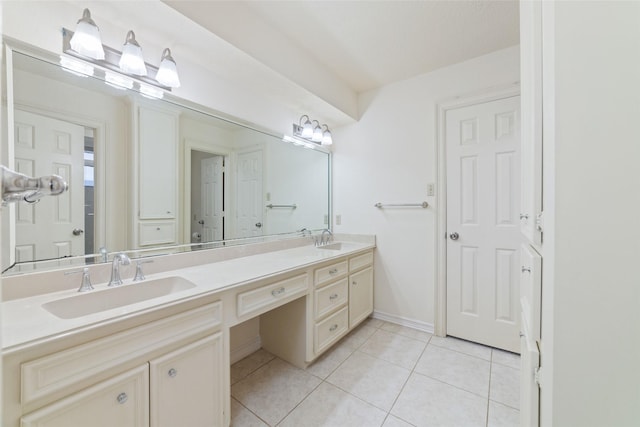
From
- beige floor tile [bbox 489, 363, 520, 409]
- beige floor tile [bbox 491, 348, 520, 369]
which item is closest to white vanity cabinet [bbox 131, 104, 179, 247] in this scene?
beige floor tile [bbox 489, 363, 520, 409]

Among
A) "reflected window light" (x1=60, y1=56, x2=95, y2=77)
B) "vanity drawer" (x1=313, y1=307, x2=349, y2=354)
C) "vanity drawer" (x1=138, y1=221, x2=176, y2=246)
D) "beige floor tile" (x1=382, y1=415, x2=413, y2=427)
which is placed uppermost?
"reflected window light" (x1=60, y1=56, x2=95, y2=77)

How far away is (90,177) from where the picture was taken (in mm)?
1238

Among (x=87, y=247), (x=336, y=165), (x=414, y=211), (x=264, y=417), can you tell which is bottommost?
(x=264, y=417)

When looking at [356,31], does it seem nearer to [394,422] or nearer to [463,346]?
[394,422]

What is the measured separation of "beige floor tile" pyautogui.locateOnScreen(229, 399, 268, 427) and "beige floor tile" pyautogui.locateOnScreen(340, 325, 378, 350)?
0.91 m

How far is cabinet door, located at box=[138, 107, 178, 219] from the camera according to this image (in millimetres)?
1419

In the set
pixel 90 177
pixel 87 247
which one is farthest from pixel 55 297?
pixel 90 177

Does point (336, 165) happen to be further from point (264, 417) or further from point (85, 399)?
point (85, 399)

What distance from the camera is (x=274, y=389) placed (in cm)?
159

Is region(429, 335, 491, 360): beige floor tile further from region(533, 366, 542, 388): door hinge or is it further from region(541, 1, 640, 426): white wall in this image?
region(541, 1, 640, 426): white wall

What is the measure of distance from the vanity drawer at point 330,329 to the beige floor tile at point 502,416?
3.28ft

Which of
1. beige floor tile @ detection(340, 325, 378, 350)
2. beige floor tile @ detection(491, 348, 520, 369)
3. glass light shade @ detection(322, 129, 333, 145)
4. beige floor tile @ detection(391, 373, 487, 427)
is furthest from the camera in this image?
glass light shade @ detection(322, 129, 333, 145)

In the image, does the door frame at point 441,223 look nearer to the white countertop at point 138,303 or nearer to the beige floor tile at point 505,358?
the beige floor tile at point 505,358

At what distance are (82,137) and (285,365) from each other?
5.90 ft
